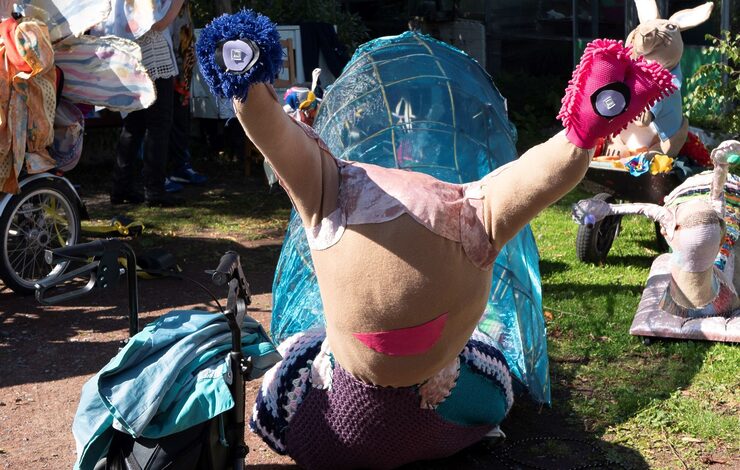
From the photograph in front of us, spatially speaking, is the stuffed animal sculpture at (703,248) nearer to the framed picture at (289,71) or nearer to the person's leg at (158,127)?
the person's leg at (158,127)

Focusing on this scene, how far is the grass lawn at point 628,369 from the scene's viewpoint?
3469mm

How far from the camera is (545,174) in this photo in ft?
8.05

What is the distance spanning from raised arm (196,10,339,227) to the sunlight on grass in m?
1.59

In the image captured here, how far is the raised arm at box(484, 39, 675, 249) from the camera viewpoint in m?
2.29

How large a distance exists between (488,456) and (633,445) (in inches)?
21.3

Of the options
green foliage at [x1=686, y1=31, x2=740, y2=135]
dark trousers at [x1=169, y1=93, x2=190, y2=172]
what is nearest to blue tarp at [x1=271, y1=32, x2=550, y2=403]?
green foliage at [x1=686, y1=31, x2=740, y2=135]

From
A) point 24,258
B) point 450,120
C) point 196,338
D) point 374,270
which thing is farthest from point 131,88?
point 374,270

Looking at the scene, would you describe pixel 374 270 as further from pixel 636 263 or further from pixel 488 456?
pixel 636 263

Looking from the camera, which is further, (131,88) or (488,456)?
(131,88)

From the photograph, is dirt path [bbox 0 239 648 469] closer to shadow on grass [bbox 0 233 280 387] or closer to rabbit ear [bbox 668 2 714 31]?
shadow on grass [bbox 0 233 280 387]

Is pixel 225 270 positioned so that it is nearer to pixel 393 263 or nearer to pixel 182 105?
pixel 393 263

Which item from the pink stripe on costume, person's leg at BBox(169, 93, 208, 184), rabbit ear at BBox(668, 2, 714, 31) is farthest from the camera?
person's leg at BBox(169, 93, 208, 184)

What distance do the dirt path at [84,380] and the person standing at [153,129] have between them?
42.5 inches

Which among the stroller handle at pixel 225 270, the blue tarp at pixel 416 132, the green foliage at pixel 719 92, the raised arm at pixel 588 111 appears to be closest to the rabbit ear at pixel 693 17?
the green foliage at pixel 719 92
